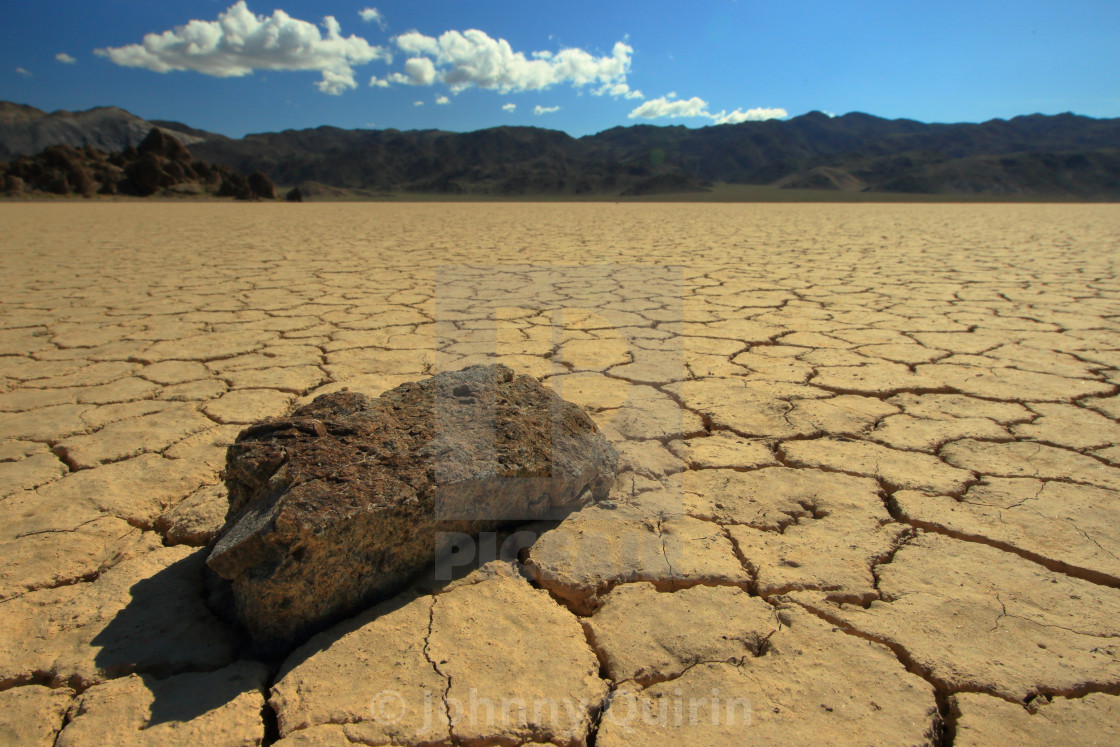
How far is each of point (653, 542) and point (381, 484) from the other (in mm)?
537

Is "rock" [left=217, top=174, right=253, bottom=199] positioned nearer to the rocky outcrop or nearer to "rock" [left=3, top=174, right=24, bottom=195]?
the rocky outcrop

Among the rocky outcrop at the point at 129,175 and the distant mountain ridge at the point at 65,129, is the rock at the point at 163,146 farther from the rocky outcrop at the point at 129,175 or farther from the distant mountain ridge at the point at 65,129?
the distant mountain ridge at the point at 65,129

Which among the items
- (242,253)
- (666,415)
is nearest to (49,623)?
(666,415)

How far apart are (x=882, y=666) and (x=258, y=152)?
2246 inches

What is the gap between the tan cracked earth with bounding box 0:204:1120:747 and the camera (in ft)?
2.71

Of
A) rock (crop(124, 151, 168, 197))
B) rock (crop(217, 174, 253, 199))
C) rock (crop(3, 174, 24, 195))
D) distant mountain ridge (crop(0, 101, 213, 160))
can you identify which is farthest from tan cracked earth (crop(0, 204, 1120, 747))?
distant mountain ridge (crop(0, 101, 213, 160))

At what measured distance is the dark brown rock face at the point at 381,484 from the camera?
91cm

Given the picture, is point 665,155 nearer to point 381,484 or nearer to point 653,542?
point 653,542

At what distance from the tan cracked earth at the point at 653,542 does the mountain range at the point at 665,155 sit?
1008 inches

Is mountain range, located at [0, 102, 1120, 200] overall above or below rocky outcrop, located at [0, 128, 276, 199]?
above

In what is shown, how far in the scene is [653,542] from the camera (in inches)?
47.4

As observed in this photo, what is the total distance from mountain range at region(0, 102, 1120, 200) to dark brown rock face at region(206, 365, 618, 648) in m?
A: 26.7

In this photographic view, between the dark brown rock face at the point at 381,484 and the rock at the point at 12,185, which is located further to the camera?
the rock at the point at 12,185

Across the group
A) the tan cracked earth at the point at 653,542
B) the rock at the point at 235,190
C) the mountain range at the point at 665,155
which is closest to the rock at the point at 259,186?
the rock at the point at 235,190
